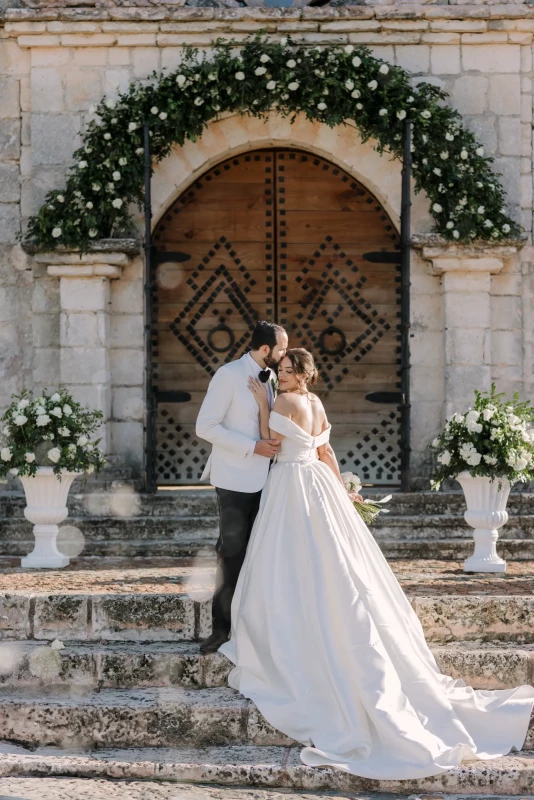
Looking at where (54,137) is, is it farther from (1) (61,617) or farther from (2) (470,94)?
(1) (61,617)

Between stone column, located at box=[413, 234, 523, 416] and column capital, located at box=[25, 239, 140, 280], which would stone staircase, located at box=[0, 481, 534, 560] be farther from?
column capital, located at box=[25, 239, 140, 280]

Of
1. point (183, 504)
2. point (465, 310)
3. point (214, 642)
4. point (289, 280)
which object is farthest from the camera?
point (289, 280)

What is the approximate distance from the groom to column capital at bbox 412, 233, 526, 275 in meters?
3.73

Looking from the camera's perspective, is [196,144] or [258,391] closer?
[258,391]

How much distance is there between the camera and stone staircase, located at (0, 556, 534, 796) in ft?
15.6

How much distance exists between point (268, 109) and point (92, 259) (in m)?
1.91

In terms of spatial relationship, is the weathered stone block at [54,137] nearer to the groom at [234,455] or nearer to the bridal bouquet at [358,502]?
the groom at [234,455]

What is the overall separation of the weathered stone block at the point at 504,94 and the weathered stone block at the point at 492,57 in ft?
0.25

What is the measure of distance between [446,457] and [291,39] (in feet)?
13.0

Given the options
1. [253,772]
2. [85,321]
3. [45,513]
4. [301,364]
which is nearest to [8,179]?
[85,321]

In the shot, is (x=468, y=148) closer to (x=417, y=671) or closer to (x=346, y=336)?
(x=346, y=336)

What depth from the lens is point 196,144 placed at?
920cm

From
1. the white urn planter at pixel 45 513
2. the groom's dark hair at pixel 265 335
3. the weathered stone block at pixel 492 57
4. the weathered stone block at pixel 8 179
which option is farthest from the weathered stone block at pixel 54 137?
the groom's dark hair at pixel 265 335

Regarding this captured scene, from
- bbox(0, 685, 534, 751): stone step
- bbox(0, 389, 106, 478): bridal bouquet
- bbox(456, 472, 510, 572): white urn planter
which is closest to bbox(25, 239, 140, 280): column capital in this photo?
bbox(0, 389, 106, 478): bridal bouquet
